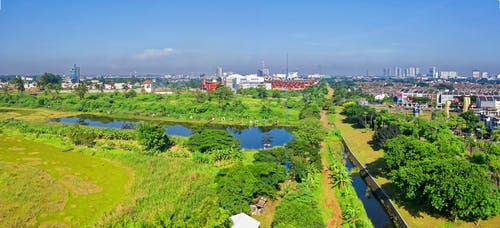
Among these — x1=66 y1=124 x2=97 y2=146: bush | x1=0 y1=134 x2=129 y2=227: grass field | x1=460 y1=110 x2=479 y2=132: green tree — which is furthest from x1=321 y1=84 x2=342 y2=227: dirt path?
x1=66 y1=124 x2=97 y2=146: bush

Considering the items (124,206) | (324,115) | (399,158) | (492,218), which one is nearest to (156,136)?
(124,206)

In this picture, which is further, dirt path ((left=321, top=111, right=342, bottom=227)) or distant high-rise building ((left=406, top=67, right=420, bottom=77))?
distant high-rise building ((left=406, top=67, right=420, bottom=77))

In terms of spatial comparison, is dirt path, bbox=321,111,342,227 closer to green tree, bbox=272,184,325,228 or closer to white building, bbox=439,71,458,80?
green tree, bbox=272,184,325,228

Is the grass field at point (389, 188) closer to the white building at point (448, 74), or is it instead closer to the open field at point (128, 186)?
the open field at point (128, 186)

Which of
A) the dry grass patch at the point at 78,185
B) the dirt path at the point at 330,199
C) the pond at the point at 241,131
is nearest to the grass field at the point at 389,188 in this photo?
the dirt path at the point at 330,199

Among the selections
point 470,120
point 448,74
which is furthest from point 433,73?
point 470,120

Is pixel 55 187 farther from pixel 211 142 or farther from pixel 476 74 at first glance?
pixel 476 74
